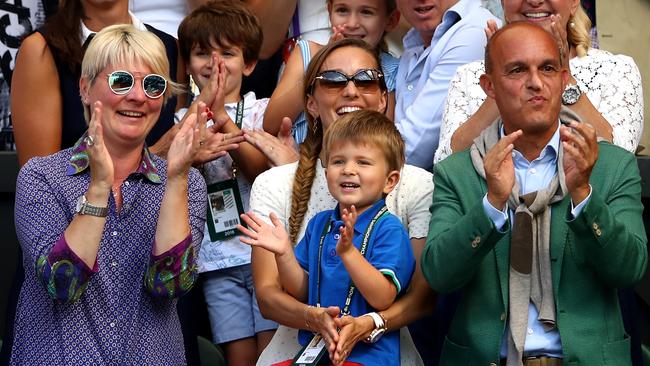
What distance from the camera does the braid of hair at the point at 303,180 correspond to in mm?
4617

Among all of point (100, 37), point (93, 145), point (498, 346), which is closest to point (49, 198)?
point (93, 145)

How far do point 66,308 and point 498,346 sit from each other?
1.40 m

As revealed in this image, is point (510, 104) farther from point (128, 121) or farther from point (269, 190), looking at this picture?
point (128, 121)

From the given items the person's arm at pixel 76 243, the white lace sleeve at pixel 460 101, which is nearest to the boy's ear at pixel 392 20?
the white lace sleeve at pixel 460 101

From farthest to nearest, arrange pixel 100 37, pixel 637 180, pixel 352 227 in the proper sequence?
pixel 100 37 → pixel 637 180 → pixel 352 227

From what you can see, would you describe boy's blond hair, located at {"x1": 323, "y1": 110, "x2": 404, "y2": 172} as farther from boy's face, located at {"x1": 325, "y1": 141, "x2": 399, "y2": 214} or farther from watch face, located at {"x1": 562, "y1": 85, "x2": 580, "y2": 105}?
watch face, located at {"x1": 562, "y1": 85, "x2": 580, "y2": 105}

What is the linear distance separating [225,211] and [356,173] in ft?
3.76

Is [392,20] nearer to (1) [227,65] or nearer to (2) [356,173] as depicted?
(1) [227,65]

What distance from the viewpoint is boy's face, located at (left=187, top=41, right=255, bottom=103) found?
5348 millimetres

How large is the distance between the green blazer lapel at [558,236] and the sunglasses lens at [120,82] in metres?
1.50

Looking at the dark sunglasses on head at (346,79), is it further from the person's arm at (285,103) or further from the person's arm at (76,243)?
the person's arm at (76,243)

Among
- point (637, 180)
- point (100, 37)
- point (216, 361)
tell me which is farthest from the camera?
point (216, 361)

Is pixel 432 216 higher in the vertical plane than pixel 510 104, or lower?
lower

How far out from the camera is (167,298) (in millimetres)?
4324
